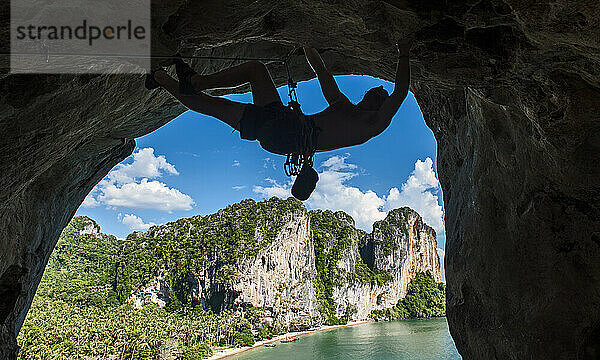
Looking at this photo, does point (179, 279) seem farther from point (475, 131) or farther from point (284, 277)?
point (475, 131)

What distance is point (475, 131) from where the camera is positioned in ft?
13.5

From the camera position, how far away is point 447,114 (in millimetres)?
4871

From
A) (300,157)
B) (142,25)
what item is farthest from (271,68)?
(142,25)

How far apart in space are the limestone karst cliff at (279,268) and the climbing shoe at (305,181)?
48.6m

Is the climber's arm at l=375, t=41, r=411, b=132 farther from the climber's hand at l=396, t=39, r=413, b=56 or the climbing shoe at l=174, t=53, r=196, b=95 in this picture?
the climbing shoe at l=174, t=53, r=196, b=95

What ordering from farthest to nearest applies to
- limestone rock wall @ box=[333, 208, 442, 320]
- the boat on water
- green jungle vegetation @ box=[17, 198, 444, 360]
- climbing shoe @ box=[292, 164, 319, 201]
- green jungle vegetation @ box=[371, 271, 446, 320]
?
green jungle vegetation @ box=[371, 271, 446, 320]
limestone rock wall @ box=[333, 208, 442, 320]
the boat on water
green jungle vegetation @ box=[17, 198, 444, 360]
climbing shoe @ box=[292, 164, 319, 201]

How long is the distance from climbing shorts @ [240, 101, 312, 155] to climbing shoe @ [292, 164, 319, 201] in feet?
1.10

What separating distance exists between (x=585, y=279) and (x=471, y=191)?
1.39 metres

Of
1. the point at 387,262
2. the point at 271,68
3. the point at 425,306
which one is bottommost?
the point at 425,306

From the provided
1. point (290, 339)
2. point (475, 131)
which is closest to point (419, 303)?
point (290, 339)

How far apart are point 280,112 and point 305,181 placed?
68 centimetres

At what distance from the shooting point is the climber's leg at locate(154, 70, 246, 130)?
113 inches

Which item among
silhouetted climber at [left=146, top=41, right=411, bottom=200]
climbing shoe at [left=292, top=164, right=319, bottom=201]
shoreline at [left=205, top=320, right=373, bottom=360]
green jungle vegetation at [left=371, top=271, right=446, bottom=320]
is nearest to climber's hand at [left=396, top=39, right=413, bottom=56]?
silhouetted climber at [left=146, top=41, right=411, bottom=200]

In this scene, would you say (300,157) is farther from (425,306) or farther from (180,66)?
(425,306)
